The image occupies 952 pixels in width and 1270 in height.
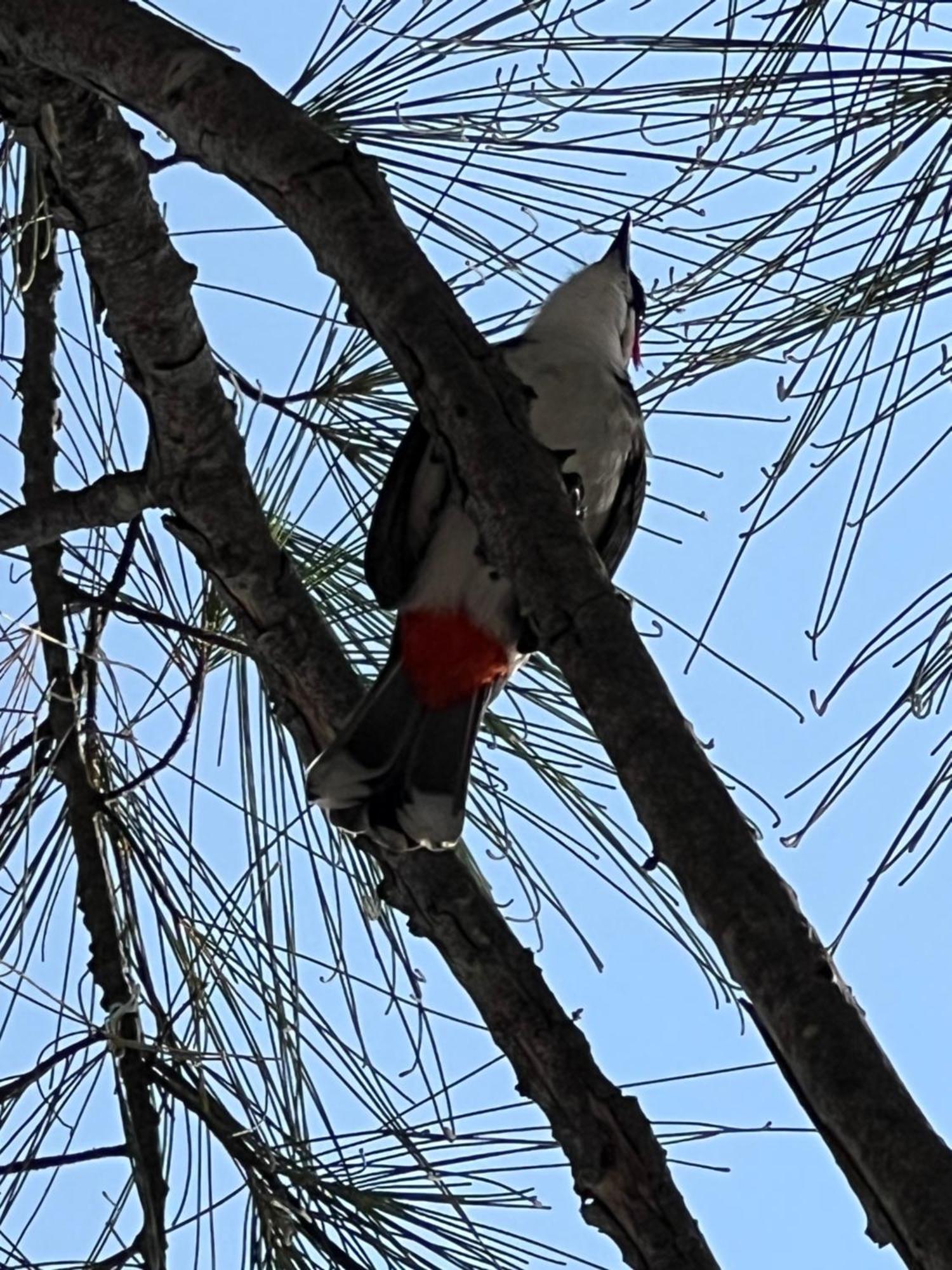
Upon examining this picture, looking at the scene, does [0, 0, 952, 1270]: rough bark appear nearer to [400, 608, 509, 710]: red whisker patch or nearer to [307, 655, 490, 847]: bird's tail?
[307, 655, 490, 847]: bird's tail

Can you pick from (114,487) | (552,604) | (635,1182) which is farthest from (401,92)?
(635,1182)

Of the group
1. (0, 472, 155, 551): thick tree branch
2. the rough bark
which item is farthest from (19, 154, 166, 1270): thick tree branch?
the rough bark

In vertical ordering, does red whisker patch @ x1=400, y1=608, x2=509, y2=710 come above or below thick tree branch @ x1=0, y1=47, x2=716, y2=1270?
above

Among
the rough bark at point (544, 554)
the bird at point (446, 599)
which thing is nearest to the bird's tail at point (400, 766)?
the bird at point (446, 599)

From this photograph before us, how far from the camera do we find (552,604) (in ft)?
2.87

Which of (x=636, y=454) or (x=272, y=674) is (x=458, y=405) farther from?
(x=636, y=454)

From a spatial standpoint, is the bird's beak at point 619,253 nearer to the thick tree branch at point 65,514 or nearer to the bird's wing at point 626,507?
the bird's wing at point 626,507

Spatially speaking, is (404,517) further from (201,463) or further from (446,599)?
(201,463)

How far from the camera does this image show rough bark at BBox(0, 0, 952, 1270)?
689 mm

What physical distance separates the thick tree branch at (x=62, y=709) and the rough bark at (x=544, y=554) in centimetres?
26

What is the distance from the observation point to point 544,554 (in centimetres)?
89

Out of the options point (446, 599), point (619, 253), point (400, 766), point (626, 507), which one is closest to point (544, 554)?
point (400, 766)

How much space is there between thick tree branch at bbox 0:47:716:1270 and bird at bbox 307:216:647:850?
0.06 m

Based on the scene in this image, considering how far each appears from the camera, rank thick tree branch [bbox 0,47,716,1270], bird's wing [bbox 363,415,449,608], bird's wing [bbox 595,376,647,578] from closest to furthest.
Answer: thick tree branch [bbox 0,47,716,1270], bird's wing [bbox 363,415,449,608], bird's wing [bbox 595,376,647,578]
